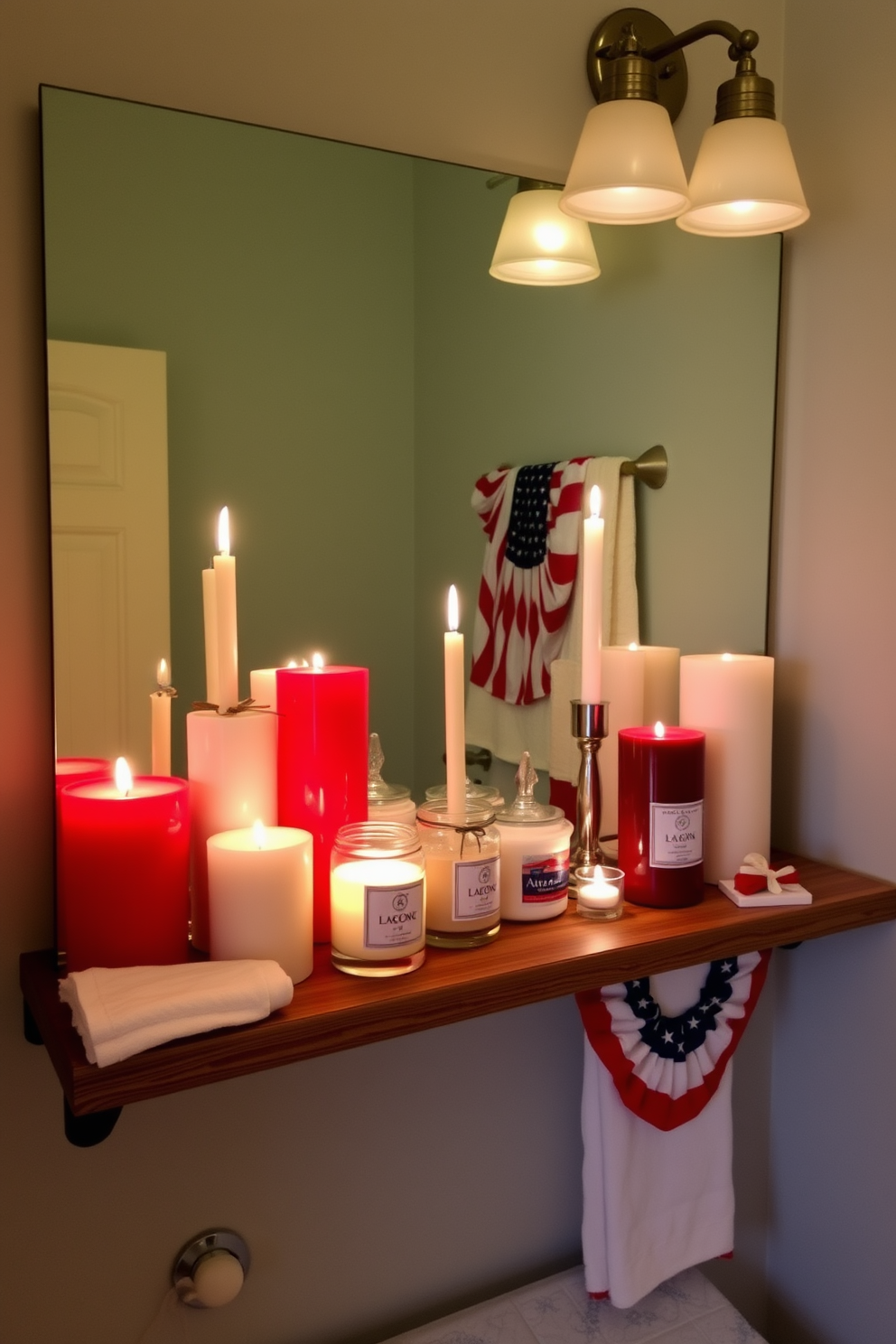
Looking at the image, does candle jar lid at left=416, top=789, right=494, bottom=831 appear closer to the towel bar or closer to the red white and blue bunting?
the red white and blue bunting

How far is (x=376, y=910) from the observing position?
0.80 metres

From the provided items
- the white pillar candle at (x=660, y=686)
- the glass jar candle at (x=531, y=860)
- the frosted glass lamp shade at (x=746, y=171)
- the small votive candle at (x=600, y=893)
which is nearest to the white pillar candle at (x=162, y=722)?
the glass jar candle at (x=531, y=860)

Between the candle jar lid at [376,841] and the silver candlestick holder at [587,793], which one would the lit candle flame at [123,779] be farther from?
the silver candlestick holder at [587,793]

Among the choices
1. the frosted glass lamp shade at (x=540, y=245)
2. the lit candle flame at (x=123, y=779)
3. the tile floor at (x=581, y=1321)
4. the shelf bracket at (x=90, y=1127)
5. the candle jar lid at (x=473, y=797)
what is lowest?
the tile floor at (x=581, y=1321)

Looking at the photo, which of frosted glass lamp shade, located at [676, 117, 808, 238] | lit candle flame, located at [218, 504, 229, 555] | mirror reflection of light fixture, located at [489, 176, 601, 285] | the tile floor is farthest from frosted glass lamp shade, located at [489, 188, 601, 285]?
the tile floor

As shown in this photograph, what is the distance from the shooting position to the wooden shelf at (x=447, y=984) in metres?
0.70

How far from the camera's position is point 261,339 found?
90 centimetres

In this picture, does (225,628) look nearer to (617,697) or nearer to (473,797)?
(473,797)

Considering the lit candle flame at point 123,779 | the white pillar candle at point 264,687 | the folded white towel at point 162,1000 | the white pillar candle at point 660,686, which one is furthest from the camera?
the white pillar candle at point 660,686

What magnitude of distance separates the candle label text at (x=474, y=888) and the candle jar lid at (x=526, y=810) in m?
0.06

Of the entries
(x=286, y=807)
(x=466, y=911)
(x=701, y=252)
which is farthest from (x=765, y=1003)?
(x=701, y=252)

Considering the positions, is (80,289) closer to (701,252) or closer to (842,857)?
(701,252)

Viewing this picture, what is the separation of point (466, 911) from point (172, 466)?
17.5 inches

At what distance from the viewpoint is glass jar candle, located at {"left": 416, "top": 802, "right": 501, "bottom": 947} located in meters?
0.87
